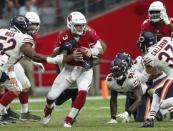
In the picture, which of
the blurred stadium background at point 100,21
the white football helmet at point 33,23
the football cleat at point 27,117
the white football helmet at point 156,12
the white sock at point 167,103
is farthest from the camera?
the blurred stadium background at point 100,21

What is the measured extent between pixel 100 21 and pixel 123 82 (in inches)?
351

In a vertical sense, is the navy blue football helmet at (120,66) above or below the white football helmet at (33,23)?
below

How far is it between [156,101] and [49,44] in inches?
399

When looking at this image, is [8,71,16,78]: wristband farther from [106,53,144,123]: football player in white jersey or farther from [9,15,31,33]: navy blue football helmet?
[106,53,144,123]: football player in white jersey

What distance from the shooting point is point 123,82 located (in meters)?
12.4

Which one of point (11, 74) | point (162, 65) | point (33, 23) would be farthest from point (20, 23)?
point (162, 65)

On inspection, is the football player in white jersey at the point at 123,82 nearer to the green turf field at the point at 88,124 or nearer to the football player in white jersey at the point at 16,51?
the green turf field at the point at 88,124

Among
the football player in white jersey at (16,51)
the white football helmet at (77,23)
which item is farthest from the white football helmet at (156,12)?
the football player in white jersey at (16,51)

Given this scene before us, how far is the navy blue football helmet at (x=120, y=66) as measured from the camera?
12.2m

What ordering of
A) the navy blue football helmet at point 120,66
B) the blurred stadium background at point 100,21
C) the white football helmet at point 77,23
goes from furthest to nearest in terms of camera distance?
1. the blurred stadium background at point 100,21
2. the navy blue football helmet at point 120,66
3. the white football helmet at point 77,23

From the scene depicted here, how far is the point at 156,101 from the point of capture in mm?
11094

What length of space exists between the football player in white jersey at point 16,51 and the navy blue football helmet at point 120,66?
827 millimetres

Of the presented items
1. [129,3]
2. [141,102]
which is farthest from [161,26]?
[129,3]

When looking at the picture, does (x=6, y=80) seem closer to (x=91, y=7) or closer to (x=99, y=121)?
(x=99, y=121)
